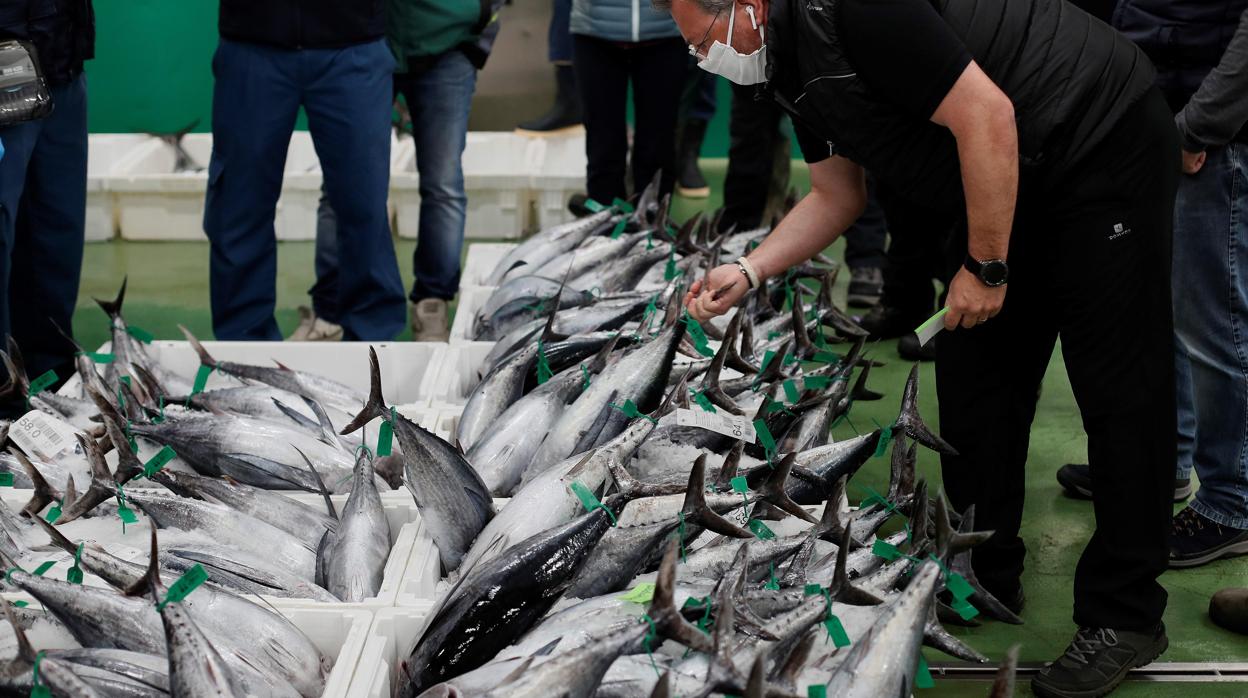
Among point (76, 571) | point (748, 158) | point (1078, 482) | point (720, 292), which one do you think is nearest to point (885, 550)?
point (720, 292)

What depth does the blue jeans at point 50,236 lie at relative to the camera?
3730 mm

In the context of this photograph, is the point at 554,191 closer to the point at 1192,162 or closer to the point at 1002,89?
the point at 1192,162

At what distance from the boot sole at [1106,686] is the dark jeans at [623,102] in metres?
3.06

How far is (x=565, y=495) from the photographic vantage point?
2273mm

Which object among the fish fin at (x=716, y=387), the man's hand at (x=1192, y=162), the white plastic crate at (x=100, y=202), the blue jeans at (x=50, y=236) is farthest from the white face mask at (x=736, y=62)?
the white plastic crate at (x=100, y=202)

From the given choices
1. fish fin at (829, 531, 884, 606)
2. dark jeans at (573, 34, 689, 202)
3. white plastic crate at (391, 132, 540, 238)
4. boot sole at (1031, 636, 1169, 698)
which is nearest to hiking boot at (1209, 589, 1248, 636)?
boot sole at (1031, 636, 1169, 698)

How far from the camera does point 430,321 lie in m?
4.69

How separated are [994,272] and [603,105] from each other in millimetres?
3194

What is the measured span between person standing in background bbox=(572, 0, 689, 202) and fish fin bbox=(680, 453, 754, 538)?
3357 mm

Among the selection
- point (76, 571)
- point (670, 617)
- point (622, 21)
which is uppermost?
point (622, 21)

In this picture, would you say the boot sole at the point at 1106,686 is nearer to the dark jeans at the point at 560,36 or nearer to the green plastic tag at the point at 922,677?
the green plastic tag at the point at 922,677

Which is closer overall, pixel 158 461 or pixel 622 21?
pixel 158 461

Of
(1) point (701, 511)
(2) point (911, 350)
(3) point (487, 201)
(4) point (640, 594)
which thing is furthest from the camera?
(3) point (487, 201)

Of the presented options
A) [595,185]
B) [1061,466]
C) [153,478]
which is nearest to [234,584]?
[153,478]
